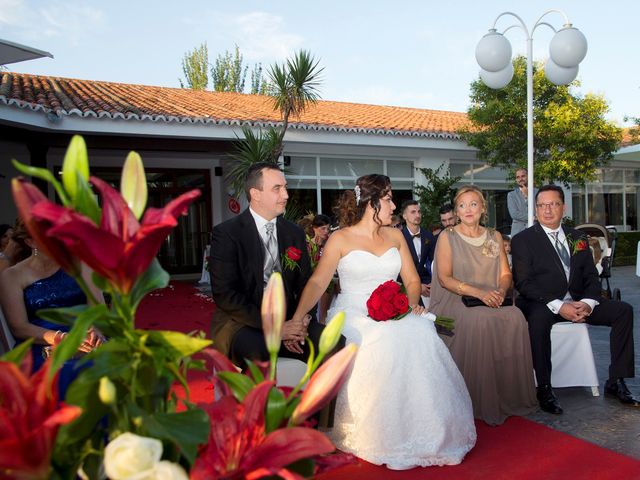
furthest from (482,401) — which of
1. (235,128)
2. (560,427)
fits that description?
(235,128)

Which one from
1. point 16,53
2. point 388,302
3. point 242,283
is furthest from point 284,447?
point 16,53

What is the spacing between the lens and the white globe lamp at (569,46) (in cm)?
713

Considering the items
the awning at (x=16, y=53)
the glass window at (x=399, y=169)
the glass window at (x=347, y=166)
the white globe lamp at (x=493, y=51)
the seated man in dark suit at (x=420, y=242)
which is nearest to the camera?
the seated man in dark suit at (x=420, y=242)

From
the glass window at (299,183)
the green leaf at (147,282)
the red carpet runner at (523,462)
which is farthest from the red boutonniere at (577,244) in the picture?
the glass window at (299,183)

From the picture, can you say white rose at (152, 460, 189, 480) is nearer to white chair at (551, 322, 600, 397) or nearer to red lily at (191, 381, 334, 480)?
red lily at (191, 381, 334, 480)

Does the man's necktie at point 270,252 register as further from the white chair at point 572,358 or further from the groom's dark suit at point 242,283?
the white chair at point 572,358

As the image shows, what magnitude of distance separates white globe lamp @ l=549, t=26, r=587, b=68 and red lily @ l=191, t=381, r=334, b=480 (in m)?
7.72

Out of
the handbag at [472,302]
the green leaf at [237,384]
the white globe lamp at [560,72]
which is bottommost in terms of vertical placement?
the handbag at [472,302]

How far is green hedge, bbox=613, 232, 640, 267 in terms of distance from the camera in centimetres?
1706

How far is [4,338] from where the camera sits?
3.24m

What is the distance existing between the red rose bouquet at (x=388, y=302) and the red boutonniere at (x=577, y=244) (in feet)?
7.01

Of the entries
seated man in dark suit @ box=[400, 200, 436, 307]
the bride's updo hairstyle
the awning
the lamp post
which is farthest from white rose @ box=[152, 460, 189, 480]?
the awning

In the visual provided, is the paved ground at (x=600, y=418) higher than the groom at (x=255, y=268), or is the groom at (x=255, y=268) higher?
the groom at (x=255, y=268)

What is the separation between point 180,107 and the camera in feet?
44.8
